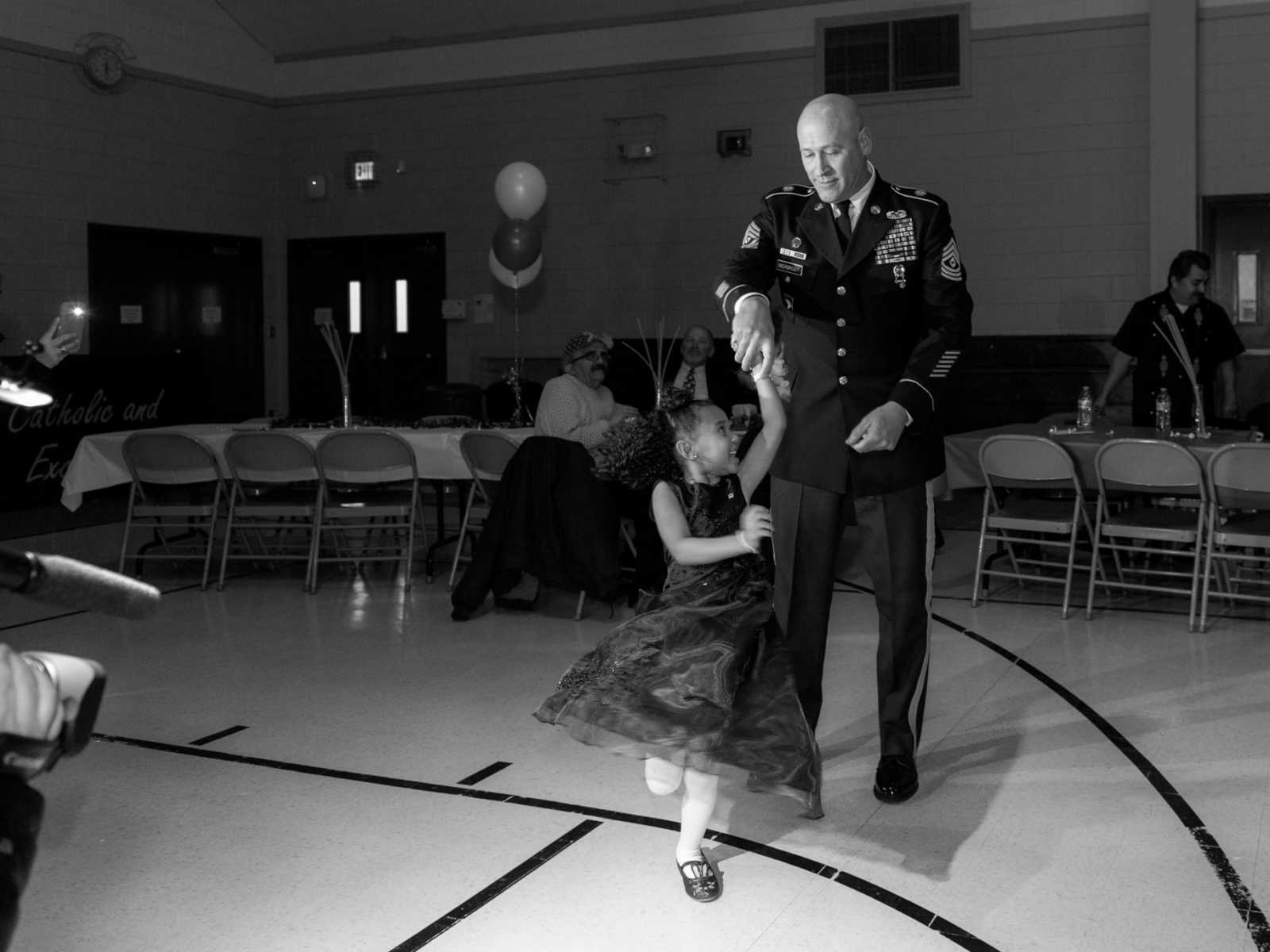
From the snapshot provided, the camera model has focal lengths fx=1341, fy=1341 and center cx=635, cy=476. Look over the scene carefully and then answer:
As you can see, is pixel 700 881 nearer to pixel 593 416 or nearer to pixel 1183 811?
pixel 1183 811

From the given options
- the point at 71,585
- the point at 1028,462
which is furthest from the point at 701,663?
the point at 1028,462

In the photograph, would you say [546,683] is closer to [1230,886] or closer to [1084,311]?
[1230,886]

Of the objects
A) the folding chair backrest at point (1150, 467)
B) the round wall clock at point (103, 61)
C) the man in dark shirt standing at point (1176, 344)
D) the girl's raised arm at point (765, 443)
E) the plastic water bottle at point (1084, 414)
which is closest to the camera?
the girl's raised arm at point (765, 443)

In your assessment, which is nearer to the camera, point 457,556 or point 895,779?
point 895,779

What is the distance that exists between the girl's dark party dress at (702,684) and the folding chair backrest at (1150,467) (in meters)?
2.91

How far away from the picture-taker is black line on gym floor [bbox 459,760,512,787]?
356cm

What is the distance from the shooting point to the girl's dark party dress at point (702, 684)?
9.07ft

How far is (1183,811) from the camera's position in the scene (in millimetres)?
3262

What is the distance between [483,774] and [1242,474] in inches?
128

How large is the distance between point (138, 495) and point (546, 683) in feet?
10.7

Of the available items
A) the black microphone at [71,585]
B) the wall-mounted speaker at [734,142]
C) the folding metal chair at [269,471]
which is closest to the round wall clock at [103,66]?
the wall-mounted speaker at [734,142]

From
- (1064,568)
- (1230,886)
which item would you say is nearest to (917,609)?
(1230,886)

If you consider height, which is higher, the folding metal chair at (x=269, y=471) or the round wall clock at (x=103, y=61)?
the round wall clock at (x=103, y=61)

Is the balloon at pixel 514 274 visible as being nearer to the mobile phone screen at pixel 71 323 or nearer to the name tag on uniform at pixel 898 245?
the name tag on uniform at pixel 898 245
